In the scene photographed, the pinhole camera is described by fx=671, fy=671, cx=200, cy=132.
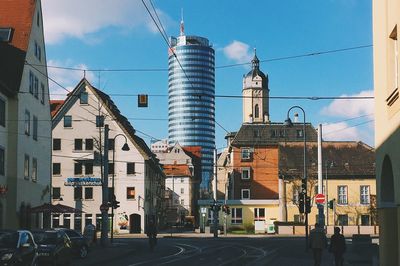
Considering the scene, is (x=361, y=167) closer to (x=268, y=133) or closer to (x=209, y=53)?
Answer: (x=268, y=133)

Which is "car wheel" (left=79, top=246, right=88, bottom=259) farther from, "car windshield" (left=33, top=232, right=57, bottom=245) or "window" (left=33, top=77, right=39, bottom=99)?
"window" (left=33, top=77, right=39, bottom=99)

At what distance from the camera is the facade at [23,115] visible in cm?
4147

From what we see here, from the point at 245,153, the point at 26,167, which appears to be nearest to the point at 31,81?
the point at 26,167

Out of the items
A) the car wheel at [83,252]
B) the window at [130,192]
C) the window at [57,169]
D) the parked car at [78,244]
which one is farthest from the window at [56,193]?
the car wheel at [83,252]

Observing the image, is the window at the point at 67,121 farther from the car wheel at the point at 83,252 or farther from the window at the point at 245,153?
the car wheel at the point at 83,252

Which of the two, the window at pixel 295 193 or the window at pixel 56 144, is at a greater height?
the window at pixel 56 144

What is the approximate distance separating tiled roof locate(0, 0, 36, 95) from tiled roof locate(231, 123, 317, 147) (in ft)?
161

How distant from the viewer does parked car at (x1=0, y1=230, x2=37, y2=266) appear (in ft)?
64.6

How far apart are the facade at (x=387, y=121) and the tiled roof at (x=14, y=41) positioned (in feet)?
88.3

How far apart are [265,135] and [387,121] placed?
7804cm

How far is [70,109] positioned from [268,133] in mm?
30074

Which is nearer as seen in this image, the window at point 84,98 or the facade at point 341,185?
the window at point 84,98

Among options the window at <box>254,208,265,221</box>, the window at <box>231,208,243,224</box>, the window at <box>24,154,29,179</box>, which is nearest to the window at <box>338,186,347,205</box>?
the window at <box>254,208,265,221</box>

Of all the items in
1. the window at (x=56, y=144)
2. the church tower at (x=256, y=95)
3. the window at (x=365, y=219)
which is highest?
the church tower at (x=256, y=95)
